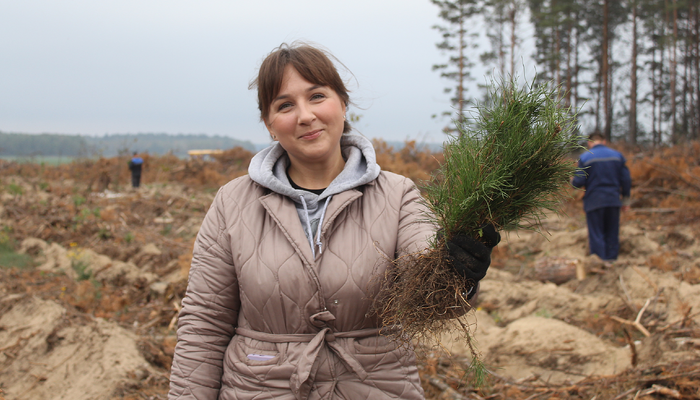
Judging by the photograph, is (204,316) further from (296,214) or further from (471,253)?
(471,253)

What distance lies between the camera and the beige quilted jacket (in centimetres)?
165

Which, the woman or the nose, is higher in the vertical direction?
the nose

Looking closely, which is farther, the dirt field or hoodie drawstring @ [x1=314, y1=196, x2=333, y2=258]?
the dirt field

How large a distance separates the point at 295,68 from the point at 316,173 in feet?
1.39

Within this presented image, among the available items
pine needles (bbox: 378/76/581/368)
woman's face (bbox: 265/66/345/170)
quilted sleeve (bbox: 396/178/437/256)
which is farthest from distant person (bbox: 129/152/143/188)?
pine needles (bbox: 378/76/581/368)

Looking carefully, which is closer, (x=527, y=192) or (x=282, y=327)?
(x=527, y=192)

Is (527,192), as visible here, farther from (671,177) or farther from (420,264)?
(671,177)

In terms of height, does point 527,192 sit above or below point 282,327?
above

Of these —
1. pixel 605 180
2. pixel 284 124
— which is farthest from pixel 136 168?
pixel 284 124

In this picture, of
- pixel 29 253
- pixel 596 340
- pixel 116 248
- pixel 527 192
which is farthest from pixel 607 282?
pixel 29 253

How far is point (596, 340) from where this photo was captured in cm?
425

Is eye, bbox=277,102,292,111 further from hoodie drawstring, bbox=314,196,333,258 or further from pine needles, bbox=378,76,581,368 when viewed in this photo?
pine needles, bbox=378,76,581,368

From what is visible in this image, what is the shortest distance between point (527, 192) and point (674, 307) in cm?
428

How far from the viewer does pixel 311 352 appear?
1.63m
